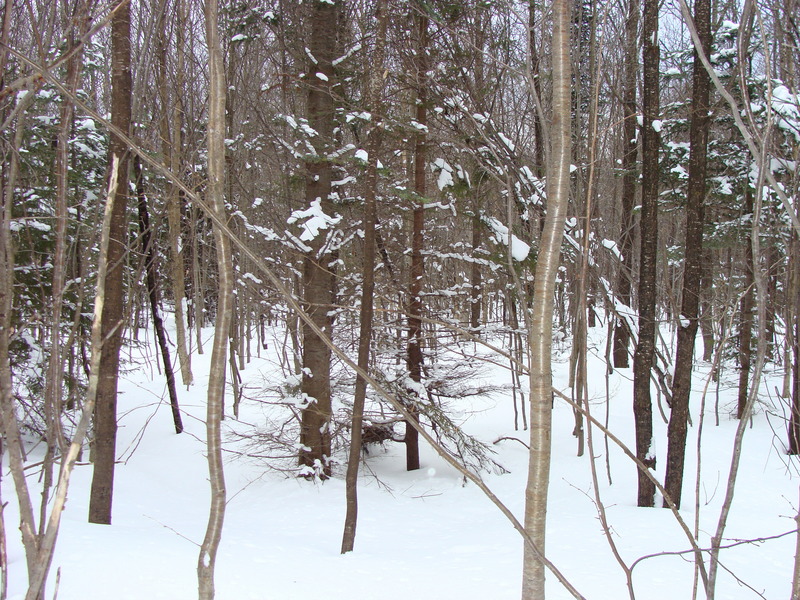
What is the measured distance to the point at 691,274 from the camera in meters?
6.42

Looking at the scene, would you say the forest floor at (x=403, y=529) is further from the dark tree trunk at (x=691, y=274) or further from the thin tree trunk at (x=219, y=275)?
the thin tree trunk at (x=219, y=275)

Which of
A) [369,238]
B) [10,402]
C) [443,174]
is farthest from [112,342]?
[443,174]

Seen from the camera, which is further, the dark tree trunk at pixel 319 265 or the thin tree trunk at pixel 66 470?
the dark tree trunk at pixel 319 265

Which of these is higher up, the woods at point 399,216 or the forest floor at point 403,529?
the woods at point 399,216

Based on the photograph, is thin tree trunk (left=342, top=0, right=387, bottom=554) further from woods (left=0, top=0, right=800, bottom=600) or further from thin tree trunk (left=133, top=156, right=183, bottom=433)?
thin tree trunk (left=133, top=156, right=183, bottom=433)

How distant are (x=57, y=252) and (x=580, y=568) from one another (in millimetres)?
4937

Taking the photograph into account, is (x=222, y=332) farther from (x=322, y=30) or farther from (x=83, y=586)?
(x=322, y=30)

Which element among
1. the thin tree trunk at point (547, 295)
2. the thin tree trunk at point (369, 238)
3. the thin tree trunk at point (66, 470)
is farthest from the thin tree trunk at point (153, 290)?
the thin tree trunk at point (547, 295)

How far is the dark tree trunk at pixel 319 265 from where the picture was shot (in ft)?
25.7

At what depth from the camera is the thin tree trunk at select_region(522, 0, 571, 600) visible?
113 centimetres

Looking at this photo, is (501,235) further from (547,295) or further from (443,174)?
(547,295)

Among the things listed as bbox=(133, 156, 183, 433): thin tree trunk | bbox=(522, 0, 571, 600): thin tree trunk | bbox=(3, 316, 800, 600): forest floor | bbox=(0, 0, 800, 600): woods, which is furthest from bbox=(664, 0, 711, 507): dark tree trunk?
bbox=(133, 156, 183, 433): thin tree trunk

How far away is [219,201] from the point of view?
1.36 metres

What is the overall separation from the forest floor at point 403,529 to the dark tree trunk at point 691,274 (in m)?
0.50
